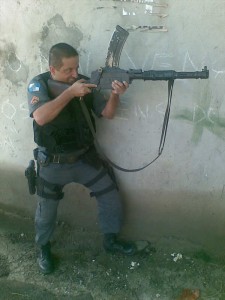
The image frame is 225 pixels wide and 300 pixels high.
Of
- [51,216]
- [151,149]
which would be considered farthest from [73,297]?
[151,149]

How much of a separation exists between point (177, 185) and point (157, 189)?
0.18m

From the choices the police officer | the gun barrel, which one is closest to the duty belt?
the police officer

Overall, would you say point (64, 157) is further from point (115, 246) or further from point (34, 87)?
point (115, 246)

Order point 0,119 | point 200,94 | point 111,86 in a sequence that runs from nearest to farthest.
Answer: point 111,86, point 200,94, point 0,119

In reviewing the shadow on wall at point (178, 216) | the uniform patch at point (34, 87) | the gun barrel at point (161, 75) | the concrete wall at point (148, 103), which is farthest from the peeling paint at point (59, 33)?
the shadow on wall at point (178, 216)

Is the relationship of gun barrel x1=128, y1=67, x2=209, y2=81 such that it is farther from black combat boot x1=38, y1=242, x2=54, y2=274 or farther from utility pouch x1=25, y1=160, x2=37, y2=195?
black combat boot x1=38, y1=242, x2=54, y2=274

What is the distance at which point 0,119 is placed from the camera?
3424 millimetres

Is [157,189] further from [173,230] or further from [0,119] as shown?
[0,119]

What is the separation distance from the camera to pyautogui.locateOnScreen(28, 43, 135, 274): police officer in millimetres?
2686

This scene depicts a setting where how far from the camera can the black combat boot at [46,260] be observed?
127 inches

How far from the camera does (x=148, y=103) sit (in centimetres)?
299

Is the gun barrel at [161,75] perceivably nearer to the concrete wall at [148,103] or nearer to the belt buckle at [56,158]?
the concrete wall at [148,103]

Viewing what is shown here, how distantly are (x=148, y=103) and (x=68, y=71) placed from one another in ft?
2.20

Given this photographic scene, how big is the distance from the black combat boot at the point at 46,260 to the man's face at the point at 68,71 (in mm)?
1426
